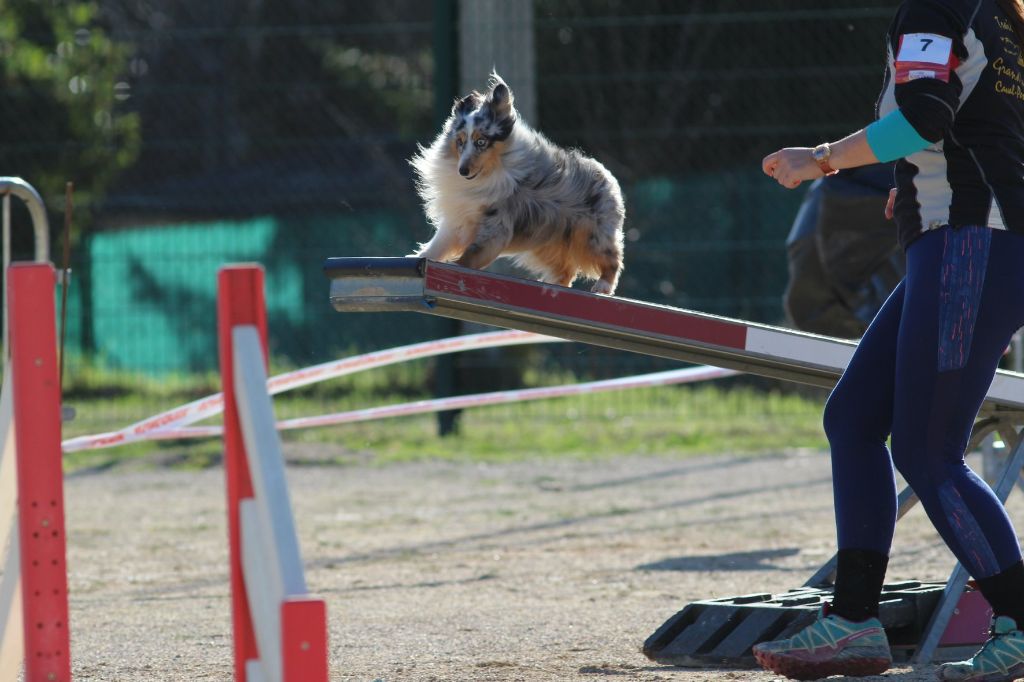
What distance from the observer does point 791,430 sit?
10.1 m

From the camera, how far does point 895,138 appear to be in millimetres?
3057

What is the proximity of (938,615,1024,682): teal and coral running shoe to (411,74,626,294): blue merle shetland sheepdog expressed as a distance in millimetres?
1604

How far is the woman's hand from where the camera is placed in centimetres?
323

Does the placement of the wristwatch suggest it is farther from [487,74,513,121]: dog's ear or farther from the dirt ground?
the dirt ground

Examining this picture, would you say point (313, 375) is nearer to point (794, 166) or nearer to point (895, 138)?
point (794, 166)

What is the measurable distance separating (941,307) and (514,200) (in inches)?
53.2

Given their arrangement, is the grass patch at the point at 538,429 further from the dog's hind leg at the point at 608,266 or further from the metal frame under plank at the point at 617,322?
the metal frame under plank at the point at 617,322

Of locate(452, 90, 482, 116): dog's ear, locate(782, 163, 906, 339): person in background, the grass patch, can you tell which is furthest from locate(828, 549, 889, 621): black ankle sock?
the grass patch

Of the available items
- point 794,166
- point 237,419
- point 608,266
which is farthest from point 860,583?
point 237,419

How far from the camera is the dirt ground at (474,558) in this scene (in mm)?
4199

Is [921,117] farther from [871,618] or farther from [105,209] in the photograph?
[105,209]

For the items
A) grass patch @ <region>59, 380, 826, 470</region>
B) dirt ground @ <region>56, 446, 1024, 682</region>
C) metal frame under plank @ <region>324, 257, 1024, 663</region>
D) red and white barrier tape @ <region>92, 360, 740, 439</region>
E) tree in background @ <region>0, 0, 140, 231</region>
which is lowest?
dirt ground @ <region>56, 446, 1024, 682</region>

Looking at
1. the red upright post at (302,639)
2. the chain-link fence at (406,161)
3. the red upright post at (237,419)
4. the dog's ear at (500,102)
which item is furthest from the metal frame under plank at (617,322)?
the chain-link fence at (406,161)

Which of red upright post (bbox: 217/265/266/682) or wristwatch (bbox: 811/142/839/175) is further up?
wristwatch (bbox: 811/142/839/175)
